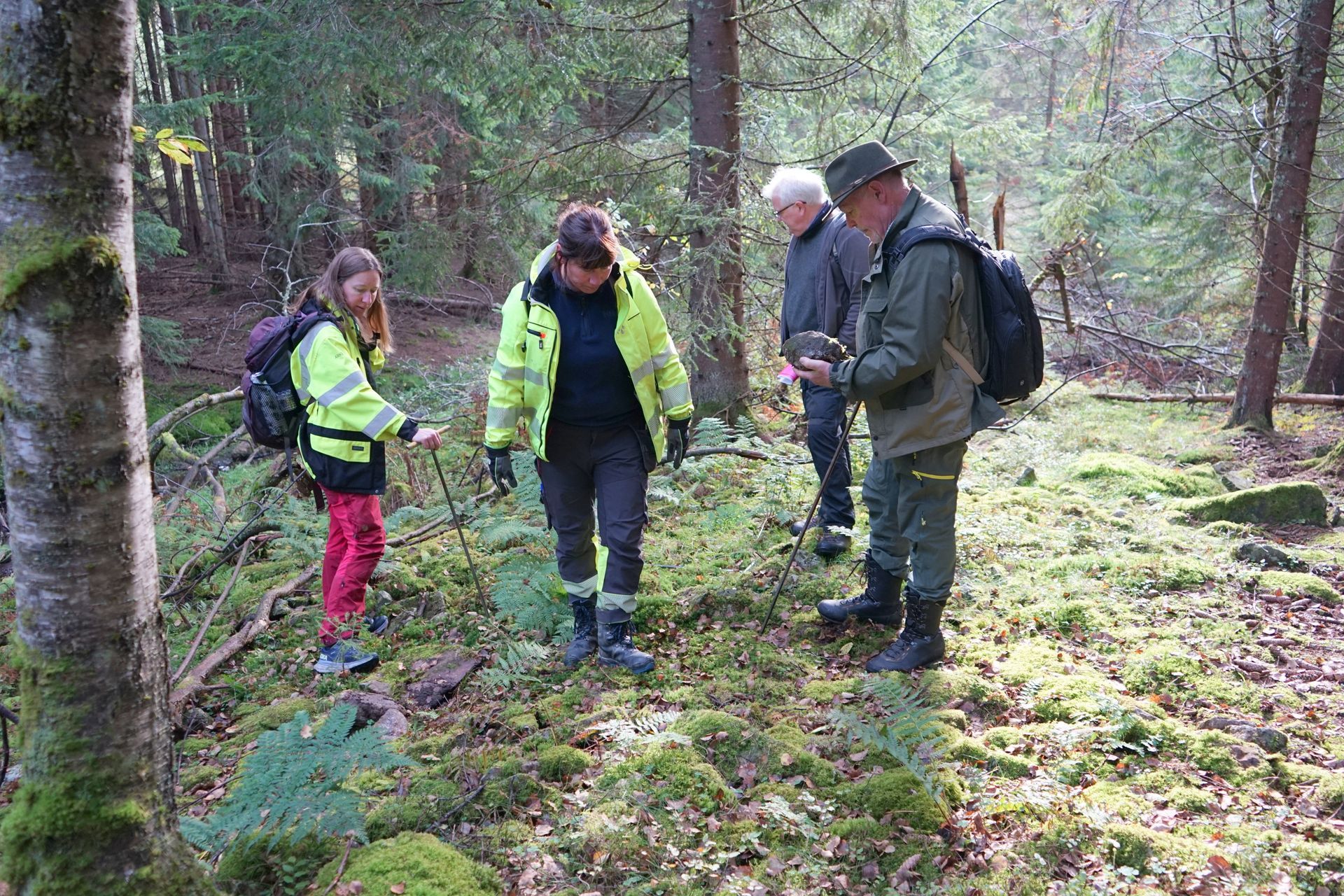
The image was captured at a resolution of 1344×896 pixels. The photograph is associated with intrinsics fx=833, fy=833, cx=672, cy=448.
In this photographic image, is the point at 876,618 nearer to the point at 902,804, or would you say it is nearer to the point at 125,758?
the point at 902,804

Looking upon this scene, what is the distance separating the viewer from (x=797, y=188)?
5516mm

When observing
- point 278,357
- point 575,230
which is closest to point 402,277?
point 278,357

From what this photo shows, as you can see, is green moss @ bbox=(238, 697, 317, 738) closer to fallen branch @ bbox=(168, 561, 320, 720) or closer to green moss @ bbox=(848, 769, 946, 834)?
fallen branch @ bbox=(168, 561, 320, 720)

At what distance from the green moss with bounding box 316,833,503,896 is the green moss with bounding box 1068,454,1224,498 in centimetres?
698

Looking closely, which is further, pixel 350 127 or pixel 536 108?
pixel 350 127

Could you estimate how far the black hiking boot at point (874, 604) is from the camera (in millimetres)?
4809

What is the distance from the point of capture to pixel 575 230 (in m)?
3.93

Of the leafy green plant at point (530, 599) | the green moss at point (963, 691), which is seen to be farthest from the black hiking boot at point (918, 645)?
the leafy green plant at point (530, 599)

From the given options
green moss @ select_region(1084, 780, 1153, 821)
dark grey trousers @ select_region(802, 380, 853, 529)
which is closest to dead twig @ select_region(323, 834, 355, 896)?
green moss @ select_region(1084, 780, 1153, 821)

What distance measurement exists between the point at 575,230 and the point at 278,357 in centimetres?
198

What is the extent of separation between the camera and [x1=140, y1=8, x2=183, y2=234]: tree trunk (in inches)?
608

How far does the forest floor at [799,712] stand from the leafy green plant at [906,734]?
2cm

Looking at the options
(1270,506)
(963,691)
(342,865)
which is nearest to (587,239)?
(342,865)

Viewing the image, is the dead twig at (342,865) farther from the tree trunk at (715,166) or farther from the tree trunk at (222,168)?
the tree trunk at (222,168)
